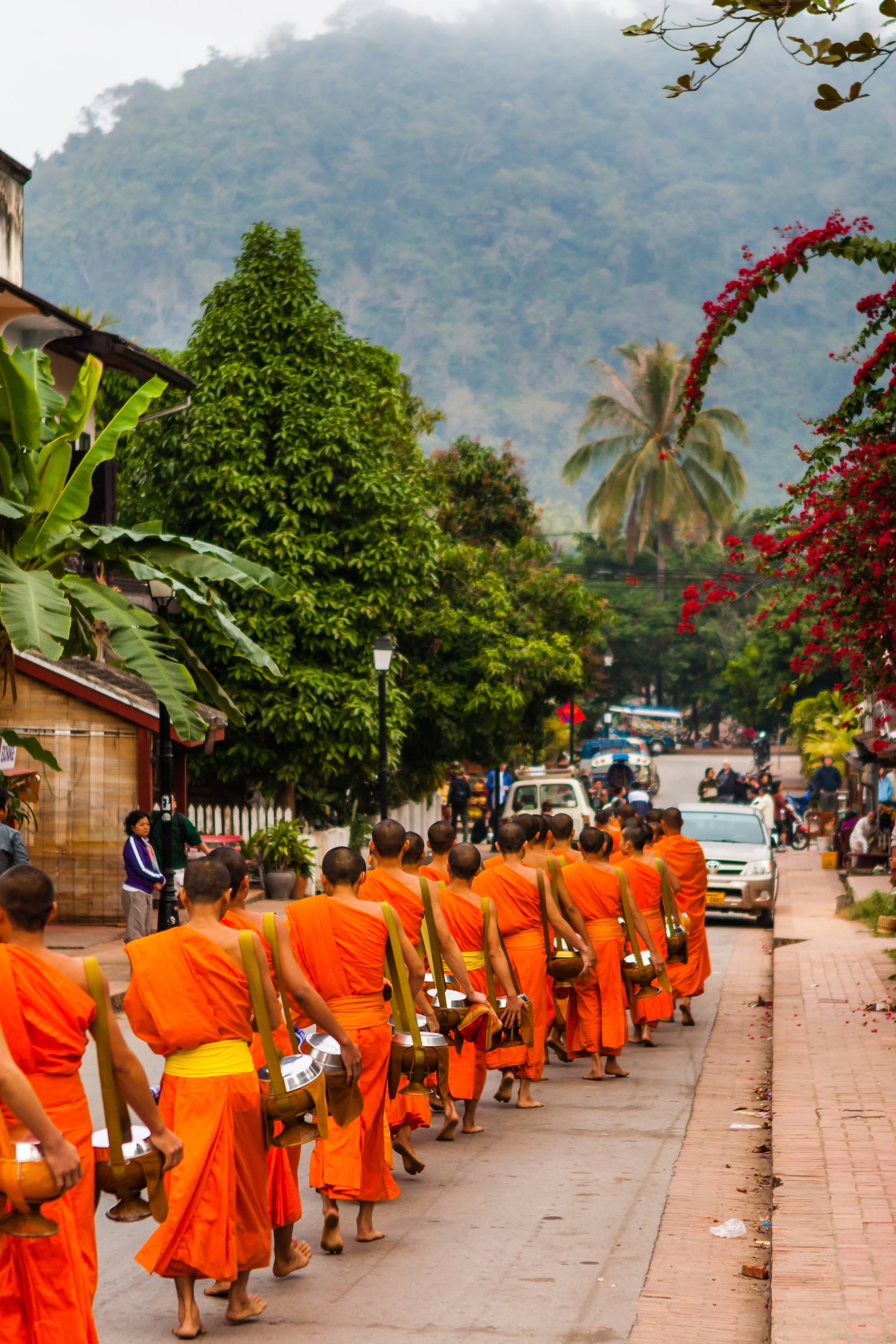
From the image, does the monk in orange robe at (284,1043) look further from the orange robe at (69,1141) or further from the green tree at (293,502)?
the green tree at (293,502)

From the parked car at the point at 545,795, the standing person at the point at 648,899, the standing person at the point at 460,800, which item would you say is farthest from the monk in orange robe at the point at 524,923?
the standing person at the point at 460,800

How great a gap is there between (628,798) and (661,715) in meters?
53.4

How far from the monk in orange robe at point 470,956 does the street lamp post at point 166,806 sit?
6774 mm

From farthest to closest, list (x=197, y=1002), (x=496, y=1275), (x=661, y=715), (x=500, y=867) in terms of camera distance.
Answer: (x=661, y=715)
(x=500, y=867)
(x=496, y=1275)
(x=197, y=1002)

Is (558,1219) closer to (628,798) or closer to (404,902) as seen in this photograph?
(404,902)

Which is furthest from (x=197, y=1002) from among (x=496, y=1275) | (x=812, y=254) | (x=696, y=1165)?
(x=812, y=254)

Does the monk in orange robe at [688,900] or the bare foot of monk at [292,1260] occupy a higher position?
the monk in orange robe at [688,900]

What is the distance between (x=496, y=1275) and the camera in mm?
6527

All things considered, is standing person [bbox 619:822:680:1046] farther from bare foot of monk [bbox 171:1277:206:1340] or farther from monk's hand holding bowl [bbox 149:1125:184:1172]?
monk's hand holding bowl [bbox 149:1125:184:1172]

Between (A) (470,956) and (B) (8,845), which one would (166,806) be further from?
(A) (470,956)

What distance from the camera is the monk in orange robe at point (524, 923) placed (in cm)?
1012

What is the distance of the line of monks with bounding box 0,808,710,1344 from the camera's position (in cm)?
461

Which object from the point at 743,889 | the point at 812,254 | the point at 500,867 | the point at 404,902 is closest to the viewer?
the point at 404,902

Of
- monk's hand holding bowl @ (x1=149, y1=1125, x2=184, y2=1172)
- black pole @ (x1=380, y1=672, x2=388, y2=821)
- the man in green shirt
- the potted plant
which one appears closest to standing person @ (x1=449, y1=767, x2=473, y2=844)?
the potted plant
